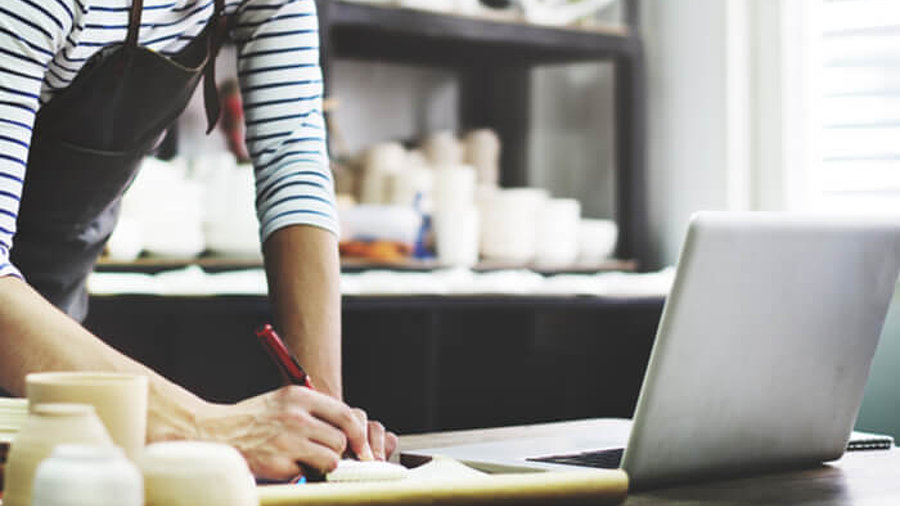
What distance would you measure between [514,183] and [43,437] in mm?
3093

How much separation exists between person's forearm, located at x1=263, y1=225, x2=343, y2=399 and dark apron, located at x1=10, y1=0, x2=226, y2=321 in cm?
19

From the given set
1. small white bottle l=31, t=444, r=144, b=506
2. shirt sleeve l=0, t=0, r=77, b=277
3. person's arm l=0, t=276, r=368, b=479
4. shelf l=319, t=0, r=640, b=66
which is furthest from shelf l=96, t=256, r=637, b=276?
small white bottle l=31, t=444, r=144, b=506

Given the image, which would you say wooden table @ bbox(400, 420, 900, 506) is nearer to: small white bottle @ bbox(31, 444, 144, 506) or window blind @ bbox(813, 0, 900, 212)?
small white bottle @ bbox(31, 444, 144, 506)

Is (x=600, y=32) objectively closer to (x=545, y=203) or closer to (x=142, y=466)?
(x=545, y=203)

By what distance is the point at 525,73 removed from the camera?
3.71 meters

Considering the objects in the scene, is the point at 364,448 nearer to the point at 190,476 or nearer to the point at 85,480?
the point at 190,476

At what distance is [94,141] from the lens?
1.63m

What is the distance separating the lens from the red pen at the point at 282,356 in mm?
1040

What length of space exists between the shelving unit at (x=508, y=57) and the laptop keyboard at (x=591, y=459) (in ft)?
6.17

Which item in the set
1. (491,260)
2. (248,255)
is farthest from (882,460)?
(491,260)

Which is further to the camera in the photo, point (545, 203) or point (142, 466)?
point (545, 203)

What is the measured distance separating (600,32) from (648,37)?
0.75 feet

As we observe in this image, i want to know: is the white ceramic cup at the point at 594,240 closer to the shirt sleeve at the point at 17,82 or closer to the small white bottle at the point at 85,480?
the shirt sleeve at the point at 17,82

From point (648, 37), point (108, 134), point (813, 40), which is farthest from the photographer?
point (648, 37)
